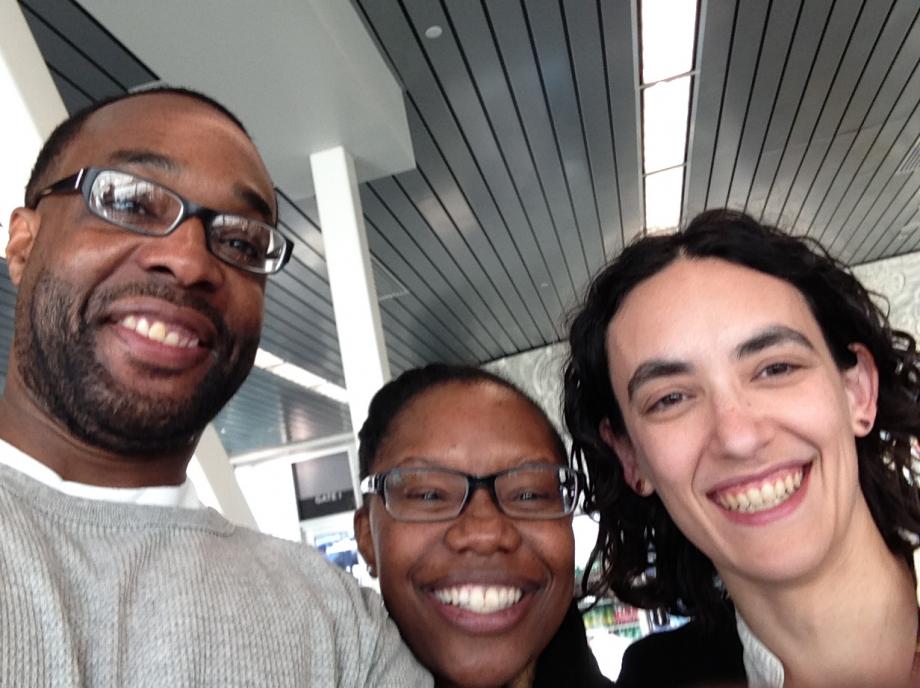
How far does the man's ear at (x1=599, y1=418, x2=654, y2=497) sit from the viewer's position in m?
1.68

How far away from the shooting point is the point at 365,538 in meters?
1.63

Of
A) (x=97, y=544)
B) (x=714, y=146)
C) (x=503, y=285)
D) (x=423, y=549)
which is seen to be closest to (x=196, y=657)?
(x=97, y=544)

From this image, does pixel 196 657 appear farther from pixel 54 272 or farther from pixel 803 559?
pixel 803 559

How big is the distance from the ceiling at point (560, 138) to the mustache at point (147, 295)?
4.21 feet

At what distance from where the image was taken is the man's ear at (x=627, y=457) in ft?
5.51

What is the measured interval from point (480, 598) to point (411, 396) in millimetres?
454

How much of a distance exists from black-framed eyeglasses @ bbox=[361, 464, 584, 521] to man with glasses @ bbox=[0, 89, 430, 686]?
0.20 meters

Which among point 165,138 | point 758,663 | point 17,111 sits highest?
point 17,111

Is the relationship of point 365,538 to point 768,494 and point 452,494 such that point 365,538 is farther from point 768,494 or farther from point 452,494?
point 768,494

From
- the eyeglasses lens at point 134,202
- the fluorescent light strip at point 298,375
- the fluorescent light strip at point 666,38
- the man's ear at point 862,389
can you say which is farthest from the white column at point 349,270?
the fluorescent light strip at point 298,375

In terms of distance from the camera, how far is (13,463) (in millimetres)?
1081

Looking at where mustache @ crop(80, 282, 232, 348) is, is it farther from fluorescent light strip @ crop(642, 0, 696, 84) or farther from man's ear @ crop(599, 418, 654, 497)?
fluorescent light strip @ crop(642, 0, 696, 84)

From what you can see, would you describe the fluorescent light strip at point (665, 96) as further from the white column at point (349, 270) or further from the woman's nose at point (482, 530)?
the woman's nose at point (482, 530)

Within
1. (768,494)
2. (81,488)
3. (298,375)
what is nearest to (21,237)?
(81,488)
